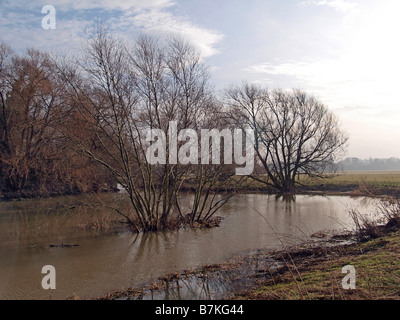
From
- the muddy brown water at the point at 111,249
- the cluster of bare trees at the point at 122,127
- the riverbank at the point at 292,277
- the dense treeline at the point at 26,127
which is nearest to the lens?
the riverbank at the point at 292,277

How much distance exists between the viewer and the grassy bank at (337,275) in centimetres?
487

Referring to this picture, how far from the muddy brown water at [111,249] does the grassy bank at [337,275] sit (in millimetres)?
976

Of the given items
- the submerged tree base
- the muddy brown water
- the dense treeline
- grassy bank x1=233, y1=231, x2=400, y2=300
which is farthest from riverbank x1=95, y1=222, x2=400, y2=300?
the dense treeline

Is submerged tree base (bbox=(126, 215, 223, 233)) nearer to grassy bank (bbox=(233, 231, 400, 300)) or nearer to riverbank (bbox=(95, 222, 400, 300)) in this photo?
riverbank (bbox=(95, 222, 400, 300))

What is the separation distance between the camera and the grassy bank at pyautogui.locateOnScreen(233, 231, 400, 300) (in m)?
4.87

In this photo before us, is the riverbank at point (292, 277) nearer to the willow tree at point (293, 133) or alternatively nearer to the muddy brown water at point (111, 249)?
the muddy brown water at point (111, 249)

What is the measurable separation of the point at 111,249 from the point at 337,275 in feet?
23.2

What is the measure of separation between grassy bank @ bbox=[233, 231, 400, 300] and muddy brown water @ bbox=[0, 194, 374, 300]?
98 cm

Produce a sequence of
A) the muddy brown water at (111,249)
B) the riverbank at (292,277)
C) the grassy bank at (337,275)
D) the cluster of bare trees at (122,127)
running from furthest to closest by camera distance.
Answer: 1. the cluster of bare trees at (122,127)
2. the muddy brown water at (111,249)
3. the riverbank at (292,277)
4. the grassy bank at (337,275)

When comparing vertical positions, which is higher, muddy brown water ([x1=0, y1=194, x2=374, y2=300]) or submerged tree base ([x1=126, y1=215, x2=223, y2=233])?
submerged tree base ([x1=126, y1=215, x2=223, y2=233])

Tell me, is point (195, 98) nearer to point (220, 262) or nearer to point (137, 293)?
point (220, 262)

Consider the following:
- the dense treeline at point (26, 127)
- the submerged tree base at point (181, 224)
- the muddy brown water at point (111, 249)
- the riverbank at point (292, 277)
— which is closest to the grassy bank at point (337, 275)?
the riverbank at point (292, 277)

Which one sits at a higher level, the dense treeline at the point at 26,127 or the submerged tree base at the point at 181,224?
the dense treeline at the point at 26,127

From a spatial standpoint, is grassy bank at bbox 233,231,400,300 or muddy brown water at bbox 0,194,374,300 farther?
muddy brown water at bbox 0,194,374,300
